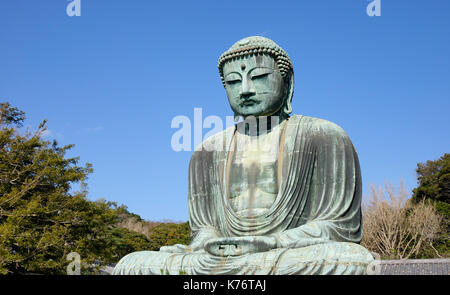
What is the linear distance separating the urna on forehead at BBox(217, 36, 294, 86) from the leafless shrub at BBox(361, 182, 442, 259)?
83.9 ft

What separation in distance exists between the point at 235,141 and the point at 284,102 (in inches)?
34.3

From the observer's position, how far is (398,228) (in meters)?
30.6

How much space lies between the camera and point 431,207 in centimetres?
3127

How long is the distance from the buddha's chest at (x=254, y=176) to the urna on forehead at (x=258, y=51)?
3.22 feet

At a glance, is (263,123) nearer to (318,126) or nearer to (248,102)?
(248,102)

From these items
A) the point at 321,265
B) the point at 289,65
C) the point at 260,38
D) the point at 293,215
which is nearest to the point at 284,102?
the point at 289,65

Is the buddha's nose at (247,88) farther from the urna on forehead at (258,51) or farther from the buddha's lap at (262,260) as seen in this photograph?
the buddha's lap at (262,260)

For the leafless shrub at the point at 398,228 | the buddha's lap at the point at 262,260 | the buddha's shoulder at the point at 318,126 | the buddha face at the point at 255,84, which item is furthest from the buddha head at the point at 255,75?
the leafless shrub at the point at 398,228

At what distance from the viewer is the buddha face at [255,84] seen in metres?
6.55

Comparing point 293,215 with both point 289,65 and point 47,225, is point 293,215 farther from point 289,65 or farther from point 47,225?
point 47,225

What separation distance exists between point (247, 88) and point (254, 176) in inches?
45.5

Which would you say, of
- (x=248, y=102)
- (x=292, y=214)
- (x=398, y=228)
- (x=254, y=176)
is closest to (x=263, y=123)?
(x=248, y=102)

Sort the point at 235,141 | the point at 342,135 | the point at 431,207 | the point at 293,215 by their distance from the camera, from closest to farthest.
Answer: the point at 293,215 → the point at 342,135 → the point at 235,141 → the point at 431,207
